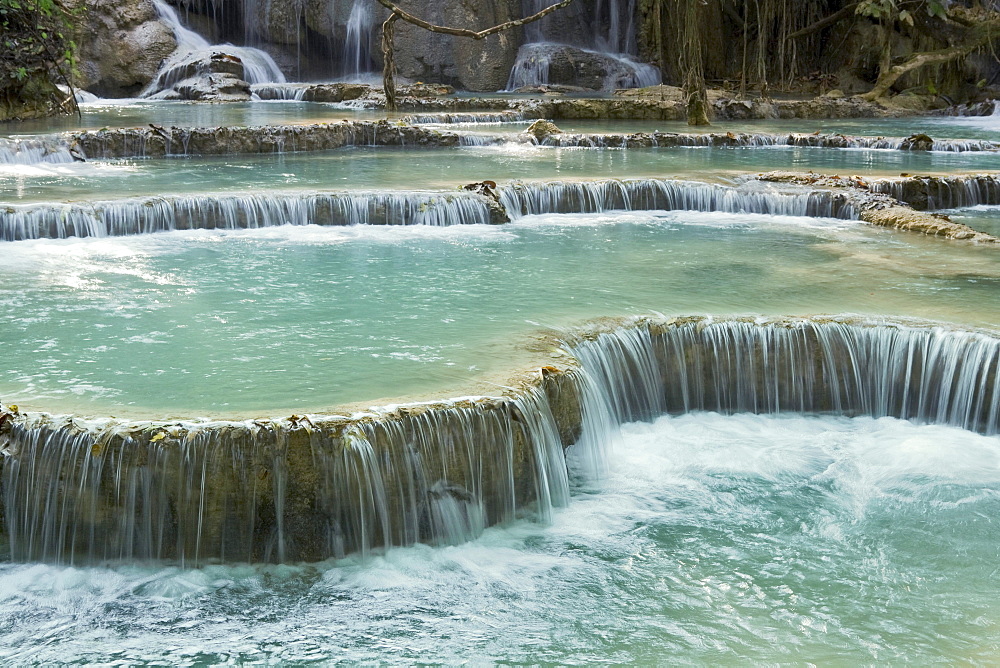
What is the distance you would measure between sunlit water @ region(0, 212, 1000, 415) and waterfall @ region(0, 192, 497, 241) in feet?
0.76

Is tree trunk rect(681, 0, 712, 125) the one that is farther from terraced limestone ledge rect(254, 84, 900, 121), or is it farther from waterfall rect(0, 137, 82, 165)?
waterfall rect(0, 137, 82, 165)

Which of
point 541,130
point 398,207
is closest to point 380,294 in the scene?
point 398,207

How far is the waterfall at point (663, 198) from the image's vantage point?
10961mm

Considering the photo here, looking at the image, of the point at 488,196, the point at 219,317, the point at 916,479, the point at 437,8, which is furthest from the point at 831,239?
the point at 437,8

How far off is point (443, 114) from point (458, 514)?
567 inches

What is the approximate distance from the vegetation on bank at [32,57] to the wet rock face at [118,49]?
652 centimetres

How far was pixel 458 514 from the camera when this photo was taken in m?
5.11

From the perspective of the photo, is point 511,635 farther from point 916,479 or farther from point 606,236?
point 606,236

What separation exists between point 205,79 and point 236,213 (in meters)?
14.1

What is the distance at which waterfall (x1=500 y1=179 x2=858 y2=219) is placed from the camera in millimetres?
10961

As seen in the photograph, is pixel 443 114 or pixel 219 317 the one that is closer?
pixel 219 317

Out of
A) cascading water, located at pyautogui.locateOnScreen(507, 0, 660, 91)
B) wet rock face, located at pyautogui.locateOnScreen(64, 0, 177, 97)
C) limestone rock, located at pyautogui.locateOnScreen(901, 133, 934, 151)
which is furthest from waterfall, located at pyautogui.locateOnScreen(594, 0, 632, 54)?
limestone rock, located at pyautogui.locateOnScreen(901, 133, 934, 151)

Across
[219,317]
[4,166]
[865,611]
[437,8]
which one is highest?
[437,8]

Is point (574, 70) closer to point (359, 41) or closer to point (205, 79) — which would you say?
point (359, 41)
